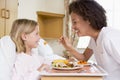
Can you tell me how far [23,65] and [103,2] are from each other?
74.8 inches

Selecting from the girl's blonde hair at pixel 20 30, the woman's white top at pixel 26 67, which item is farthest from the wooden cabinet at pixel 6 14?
the woman's white top at pixel 26 67

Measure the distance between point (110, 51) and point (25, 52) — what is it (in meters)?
0.54

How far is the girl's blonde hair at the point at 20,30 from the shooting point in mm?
1428

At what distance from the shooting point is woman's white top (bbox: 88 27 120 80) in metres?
1.30

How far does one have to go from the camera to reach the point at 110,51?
52.1 inches

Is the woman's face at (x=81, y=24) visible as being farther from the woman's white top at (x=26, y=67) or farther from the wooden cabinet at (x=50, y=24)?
the wooden cabinet at (x=50, y=24)

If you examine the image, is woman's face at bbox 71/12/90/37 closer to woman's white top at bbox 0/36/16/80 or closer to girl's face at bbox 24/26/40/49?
girl's face at bbox 24/26/40/49

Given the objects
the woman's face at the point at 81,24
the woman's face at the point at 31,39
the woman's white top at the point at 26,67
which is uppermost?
the woman's face at the point at 81,24

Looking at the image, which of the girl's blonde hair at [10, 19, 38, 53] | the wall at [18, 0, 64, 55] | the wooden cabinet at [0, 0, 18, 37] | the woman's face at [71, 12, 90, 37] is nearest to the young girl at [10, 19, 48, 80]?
the girl's blonde hair at [10, 19, 38, 53]

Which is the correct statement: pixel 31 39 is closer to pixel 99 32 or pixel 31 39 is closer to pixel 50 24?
pixel 99 32

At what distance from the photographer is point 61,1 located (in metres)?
3.29

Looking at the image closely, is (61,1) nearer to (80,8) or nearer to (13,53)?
(80,8)

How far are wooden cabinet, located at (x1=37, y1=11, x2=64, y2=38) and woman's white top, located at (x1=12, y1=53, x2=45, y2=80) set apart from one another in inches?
70.9

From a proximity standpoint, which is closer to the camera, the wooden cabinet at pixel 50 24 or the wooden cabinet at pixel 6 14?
the wooden cabinet at pixel 6 14
